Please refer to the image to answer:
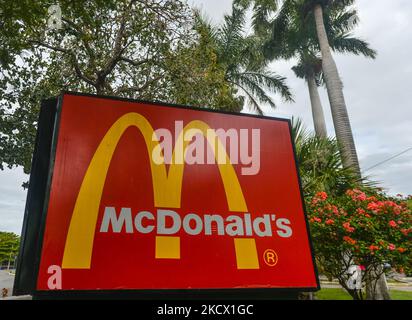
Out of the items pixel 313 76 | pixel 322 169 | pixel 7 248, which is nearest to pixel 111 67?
pixel 322 169

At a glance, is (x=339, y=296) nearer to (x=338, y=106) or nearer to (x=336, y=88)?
(x=338, y=106)

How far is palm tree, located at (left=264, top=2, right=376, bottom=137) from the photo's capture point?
1666 cm

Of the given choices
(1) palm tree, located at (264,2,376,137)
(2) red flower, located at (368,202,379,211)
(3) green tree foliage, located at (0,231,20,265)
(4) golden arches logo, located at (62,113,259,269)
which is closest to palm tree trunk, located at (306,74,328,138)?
(1) palm tree, located at (264,2,376,137)

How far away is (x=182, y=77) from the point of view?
9.61 meters

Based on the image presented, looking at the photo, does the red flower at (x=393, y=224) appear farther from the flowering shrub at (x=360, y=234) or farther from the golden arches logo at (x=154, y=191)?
the golden arches logo at (x=154, y=191)

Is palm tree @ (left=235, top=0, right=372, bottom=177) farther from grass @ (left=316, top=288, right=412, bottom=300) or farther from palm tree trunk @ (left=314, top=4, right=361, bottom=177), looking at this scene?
grass @ (left=316, top=288, right=412, bottom=300)

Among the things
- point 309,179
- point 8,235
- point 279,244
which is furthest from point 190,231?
point 8,235

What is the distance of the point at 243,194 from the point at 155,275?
1.36 metres

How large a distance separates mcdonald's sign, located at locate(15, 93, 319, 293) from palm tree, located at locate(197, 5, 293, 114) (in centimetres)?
1193

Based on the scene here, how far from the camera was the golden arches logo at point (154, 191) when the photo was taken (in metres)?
2.72

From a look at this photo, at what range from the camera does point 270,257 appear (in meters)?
3.13

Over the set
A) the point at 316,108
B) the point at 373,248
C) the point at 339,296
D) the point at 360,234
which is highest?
the point at 316,108

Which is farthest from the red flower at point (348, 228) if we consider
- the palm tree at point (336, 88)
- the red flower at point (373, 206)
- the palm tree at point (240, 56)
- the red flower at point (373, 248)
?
the palm tree at point (240, 56)

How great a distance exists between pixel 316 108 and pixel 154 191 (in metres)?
18.4
